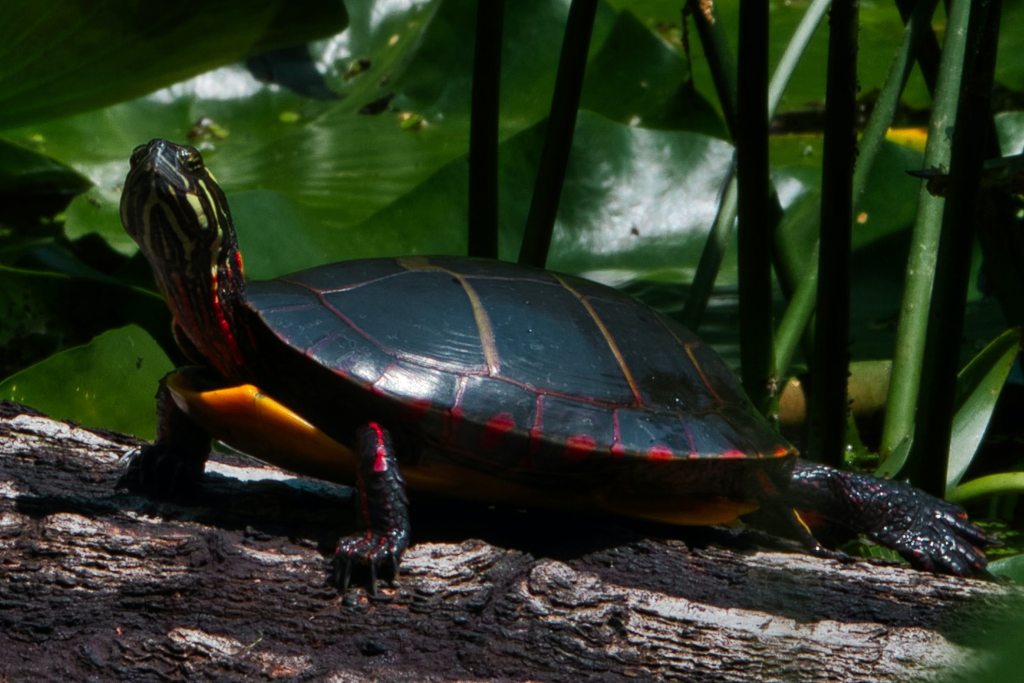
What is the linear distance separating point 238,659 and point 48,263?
1.36 metres

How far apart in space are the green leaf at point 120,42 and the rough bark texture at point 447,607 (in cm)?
112

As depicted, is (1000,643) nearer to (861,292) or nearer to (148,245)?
(148,245)

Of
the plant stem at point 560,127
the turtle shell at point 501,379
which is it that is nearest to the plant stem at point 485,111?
the plant stem at point 560,127

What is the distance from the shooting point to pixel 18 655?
1251 millimetres

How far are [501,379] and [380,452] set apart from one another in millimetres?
181

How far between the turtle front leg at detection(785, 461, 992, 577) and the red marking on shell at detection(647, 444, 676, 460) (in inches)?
10.3

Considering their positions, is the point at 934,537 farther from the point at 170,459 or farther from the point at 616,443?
the point at 170,459

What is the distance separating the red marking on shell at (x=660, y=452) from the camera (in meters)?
1.38

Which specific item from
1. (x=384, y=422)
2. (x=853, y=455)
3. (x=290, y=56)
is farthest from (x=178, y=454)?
(x=290, y=56)

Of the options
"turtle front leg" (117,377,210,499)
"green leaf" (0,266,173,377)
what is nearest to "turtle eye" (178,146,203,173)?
"turtle front leg" (117,377,210,499)

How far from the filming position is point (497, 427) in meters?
1.34

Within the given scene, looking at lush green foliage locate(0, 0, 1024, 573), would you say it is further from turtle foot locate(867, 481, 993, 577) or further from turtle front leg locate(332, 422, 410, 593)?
turtle front leg locate(332, 422, 410, 593)

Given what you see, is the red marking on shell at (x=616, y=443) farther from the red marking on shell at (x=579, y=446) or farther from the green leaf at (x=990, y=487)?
the green leaf at (x=990, y=487)

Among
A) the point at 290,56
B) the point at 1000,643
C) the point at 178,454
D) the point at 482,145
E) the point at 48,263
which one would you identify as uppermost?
the point at 290,56
